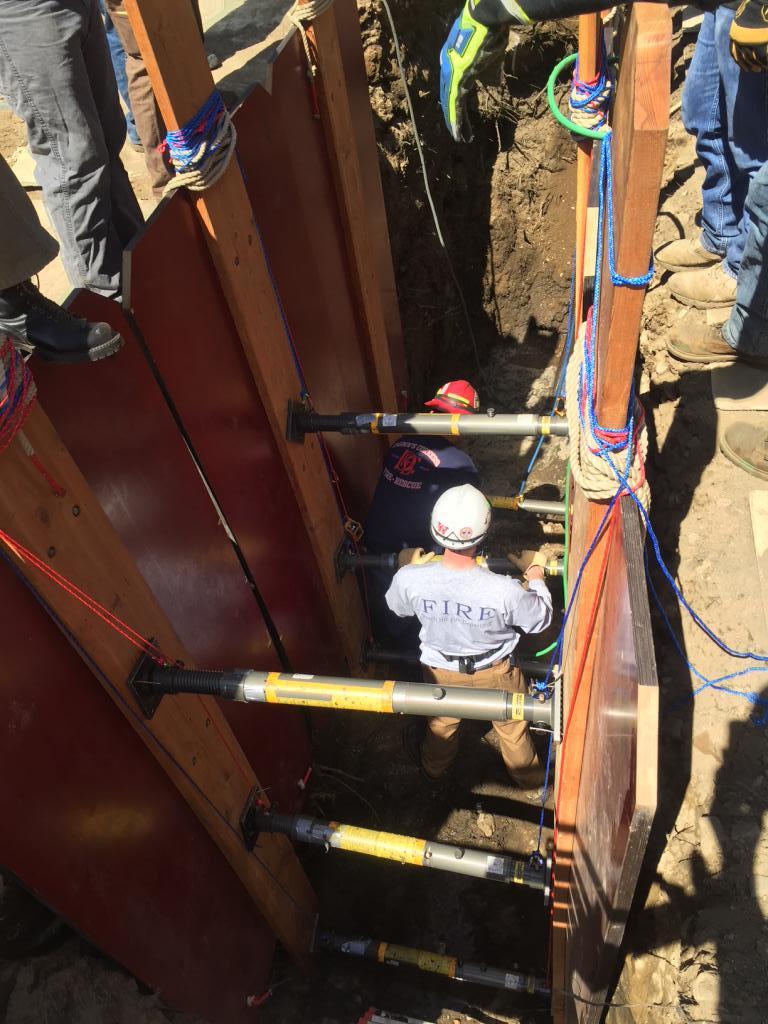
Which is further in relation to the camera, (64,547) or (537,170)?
(537,170)

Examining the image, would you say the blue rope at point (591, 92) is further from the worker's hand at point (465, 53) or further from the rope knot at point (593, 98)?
the worker's hand at point (465, 53)

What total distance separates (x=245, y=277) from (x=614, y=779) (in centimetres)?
242

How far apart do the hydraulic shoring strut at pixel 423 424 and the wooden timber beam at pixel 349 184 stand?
50.9 inches

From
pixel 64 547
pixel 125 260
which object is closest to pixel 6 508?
pixel 64 547

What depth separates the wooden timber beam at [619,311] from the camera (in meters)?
1.79

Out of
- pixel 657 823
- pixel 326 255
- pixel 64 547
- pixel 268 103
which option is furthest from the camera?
pixel 326 255

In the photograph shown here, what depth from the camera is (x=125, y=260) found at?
2428 millimetres

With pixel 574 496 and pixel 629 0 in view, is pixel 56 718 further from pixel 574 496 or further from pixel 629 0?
pixel 574 496

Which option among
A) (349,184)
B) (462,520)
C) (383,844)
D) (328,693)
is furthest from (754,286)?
(383,844)

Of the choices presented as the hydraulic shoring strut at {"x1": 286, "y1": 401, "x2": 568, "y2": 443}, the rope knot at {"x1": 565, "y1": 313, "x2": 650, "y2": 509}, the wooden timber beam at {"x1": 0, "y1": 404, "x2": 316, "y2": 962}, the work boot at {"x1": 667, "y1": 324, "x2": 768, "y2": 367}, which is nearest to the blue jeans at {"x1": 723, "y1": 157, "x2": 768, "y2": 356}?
the work boot at {"x1": 667, "y1": 324, "x2": 768, "y2": 367}

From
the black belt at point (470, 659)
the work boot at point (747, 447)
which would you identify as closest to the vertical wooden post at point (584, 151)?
the work boot at point (747, 447)

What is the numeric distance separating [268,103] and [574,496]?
8.14 feet

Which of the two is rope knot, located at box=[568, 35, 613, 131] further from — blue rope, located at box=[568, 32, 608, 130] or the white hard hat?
the white hard hat

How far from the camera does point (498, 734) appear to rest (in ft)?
14.2
